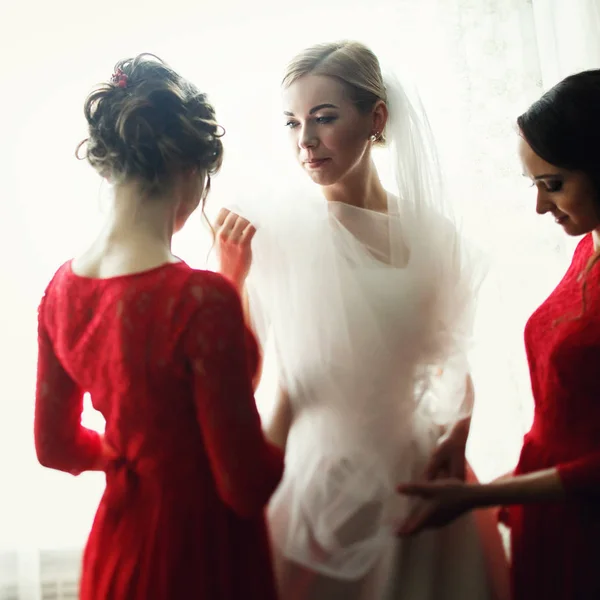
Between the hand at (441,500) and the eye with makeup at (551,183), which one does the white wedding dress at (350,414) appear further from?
the eye with makeup at (551,183)

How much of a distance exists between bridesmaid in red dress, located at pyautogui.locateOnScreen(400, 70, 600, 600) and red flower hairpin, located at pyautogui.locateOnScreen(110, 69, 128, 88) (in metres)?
0.65

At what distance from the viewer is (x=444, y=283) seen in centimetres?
129

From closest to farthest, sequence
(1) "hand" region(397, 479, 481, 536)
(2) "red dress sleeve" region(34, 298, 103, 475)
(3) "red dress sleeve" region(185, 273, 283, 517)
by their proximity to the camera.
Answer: (3) "red dress sleeve" region(185, 273, 283, 517) → (2) "red dress sleeve" region(34, 298, 103, 475) → (1) "hand" region(397, 479, 481, 536)

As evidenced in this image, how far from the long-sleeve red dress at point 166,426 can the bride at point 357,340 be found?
6.5 inches

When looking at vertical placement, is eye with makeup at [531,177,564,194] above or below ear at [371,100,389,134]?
below

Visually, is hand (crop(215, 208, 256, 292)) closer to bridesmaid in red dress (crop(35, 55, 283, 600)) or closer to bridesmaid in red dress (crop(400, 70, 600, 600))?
bridesmaid in red dress (crop(35, 55, 283, 600))

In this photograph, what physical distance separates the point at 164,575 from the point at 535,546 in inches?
25.4

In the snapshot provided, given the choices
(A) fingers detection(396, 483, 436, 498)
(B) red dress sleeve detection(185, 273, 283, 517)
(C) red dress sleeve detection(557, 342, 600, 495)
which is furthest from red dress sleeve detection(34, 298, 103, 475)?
(C) red dress sleeve detection(557, 342, 600, 495)

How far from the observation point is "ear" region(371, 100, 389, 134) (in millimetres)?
1285

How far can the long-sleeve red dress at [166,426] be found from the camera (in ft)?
3.02

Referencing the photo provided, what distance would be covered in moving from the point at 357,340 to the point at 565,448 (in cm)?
39

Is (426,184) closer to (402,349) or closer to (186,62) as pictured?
(402,349)

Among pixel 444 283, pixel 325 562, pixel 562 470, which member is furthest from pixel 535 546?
pixel 444 283

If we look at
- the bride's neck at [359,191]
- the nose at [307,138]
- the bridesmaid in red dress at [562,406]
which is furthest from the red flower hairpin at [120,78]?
the bridesmaid in red dress at [562,406]
